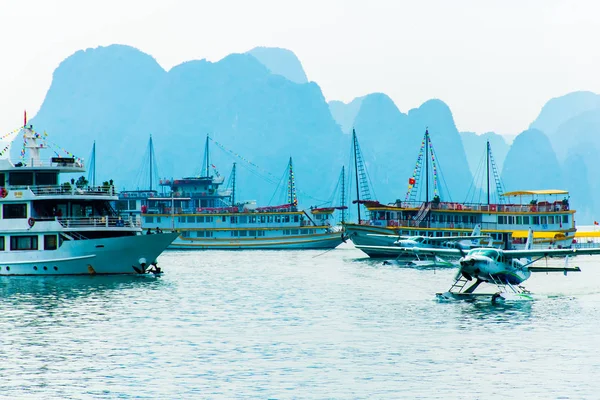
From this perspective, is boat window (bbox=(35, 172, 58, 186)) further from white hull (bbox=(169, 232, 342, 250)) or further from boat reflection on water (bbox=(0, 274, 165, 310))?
white hull (bbox=(169, 232, 342, 250))

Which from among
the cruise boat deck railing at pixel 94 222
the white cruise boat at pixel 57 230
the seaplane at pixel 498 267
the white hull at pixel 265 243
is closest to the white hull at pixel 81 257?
the white cruise boat at pixel 57 230

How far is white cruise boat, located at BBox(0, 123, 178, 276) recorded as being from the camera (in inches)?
2532

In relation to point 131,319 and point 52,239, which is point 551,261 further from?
point 131,319

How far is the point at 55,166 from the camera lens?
66312mm

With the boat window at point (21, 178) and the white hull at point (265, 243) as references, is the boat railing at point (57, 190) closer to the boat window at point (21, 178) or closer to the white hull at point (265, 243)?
the boat window at point (21, 178)

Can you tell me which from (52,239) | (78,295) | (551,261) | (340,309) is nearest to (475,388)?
(340,309)

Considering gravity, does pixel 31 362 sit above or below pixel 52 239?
below

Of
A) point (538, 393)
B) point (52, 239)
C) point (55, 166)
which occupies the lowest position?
point (538, 393)

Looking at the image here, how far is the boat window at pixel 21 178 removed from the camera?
66125mm

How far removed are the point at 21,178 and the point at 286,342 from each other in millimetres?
36152

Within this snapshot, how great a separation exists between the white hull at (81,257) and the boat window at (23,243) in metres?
0.45

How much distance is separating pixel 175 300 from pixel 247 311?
283 inches

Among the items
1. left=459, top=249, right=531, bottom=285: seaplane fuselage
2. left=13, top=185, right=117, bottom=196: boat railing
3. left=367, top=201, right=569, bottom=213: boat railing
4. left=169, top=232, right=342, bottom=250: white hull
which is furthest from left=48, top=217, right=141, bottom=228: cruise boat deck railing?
left=169, top=232, right=342, bottom=250: white hull

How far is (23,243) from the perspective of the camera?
214 ft
